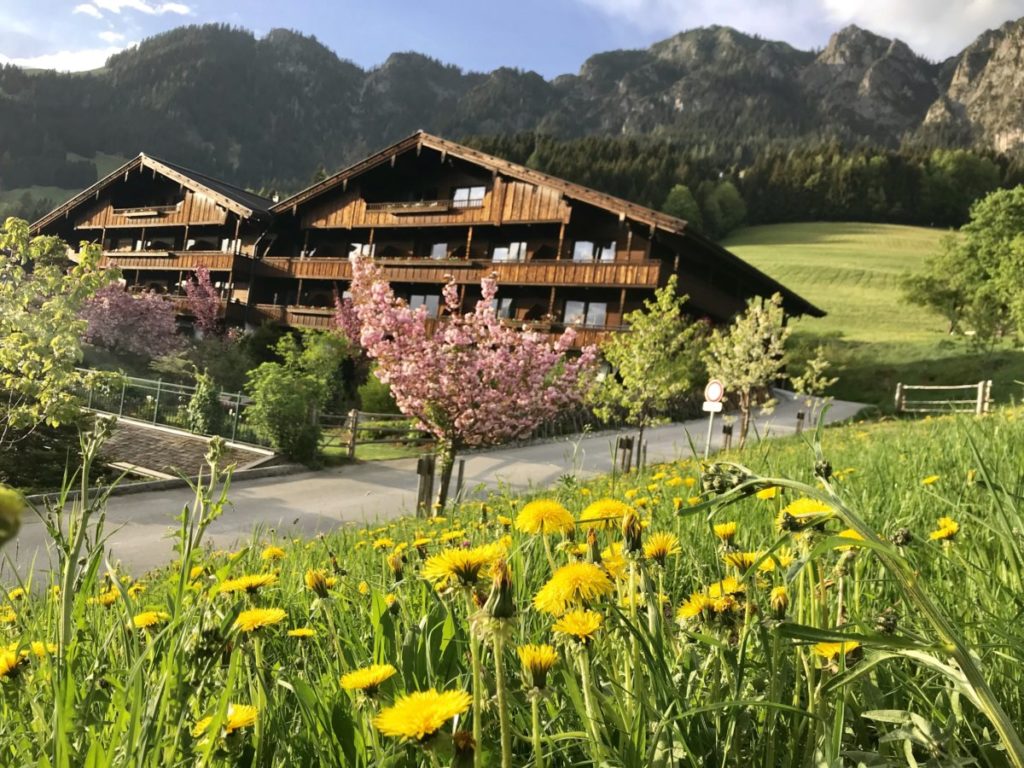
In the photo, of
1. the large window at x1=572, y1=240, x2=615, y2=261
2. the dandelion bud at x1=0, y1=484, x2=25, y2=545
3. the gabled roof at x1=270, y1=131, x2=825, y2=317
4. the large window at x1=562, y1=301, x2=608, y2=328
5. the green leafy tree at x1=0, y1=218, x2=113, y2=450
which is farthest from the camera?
the large window at x1=572, y1=240, x2=615, y2=261

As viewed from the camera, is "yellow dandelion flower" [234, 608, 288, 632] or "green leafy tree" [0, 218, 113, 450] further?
"green leafy tree" [0, 218, 113, 450]

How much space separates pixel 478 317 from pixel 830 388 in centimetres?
2829

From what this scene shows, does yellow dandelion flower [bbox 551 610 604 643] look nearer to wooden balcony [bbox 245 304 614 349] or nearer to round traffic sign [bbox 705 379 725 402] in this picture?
round traffic sign [bbox 705 379 725 402]

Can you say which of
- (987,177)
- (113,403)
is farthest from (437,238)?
(987,177)

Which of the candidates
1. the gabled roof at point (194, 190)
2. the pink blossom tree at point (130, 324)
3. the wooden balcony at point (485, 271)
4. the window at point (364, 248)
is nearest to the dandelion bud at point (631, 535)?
the wooden balcony at point (485, 271)

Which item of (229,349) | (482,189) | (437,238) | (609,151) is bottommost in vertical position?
(229,349)

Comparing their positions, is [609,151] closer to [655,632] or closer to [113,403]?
[113,403]

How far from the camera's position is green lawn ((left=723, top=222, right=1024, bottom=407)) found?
109 feet

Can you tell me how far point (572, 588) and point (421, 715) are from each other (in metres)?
0.38

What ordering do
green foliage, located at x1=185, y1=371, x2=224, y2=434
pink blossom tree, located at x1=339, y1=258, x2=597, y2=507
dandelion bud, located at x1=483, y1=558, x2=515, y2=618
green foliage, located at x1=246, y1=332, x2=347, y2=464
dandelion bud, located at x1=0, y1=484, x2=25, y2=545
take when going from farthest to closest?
green foliage, located at x1=185, y1=371, x2=224, y2=434 < green foliage, located at x1=246, y1=332, x2=347, y2=464 < pink blossom tree, located at x1=339, y1=258, x2=597, y2=507 < dandelion bud, located at x1=483, y1=558, x2=515, y2=618 < dandelion bud, located at x1=0, y1=484, x2=25, y2=545

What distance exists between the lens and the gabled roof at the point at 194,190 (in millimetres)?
36250

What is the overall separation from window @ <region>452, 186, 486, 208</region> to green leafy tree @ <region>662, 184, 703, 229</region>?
56151 mm

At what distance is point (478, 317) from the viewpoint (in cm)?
1423

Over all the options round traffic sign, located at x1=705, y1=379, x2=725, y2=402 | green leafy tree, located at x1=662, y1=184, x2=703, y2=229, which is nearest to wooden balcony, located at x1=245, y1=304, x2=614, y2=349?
round traffic sign, located at x1=705, y1=379, x2=725, y2=402
